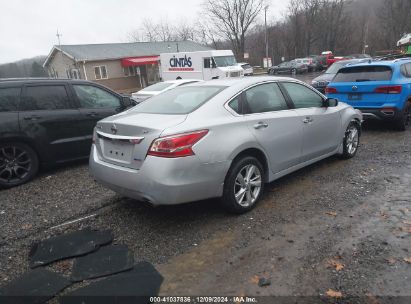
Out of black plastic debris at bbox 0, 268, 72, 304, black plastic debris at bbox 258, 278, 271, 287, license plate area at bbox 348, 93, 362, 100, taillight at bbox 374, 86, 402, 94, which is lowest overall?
black plastic debris at bbox 258, 278, 271, 287

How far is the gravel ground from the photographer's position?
289 centimetres

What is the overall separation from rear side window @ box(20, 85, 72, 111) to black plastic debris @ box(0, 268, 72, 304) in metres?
3.40

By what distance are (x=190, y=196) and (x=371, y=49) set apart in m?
67.3

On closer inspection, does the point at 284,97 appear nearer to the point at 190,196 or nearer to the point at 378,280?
the point at 190,196

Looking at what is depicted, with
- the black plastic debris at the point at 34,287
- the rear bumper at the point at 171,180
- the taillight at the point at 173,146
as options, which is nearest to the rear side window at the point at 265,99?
the rear bumper at the point at 171,180

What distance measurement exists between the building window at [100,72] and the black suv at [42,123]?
29056 mm

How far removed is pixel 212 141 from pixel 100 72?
3290 cm

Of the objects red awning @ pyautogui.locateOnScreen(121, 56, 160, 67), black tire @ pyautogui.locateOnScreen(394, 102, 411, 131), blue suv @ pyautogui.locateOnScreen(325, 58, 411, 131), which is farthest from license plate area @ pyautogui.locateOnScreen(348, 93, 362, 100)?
red awning @ pyautogui.locateOnScreen(121, 56, 160, 67)

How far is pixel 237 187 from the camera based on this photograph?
13.2ft

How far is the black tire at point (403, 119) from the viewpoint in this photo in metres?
7.69

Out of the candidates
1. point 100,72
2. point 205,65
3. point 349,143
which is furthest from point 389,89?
point 100,72

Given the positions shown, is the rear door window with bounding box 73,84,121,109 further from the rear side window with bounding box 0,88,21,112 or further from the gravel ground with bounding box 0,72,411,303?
the gravel ground with bounding box 0,72,411,303

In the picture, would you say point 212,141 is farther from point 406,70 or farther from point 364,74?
point 406,70

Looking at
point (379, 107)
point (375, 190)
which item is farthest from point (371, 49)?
point (375, 190)
